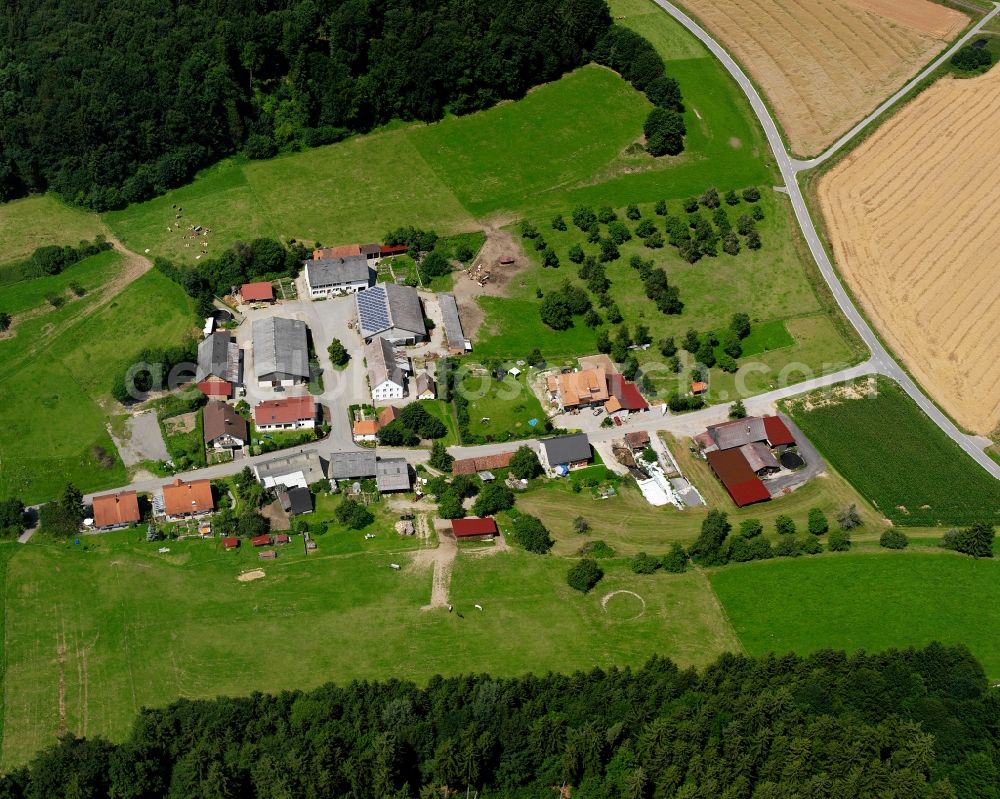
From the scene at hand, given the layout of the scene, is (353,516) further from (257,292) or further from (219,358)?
(257,292)

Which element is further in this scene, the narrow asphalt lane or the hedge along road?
the narrow asphalt lane

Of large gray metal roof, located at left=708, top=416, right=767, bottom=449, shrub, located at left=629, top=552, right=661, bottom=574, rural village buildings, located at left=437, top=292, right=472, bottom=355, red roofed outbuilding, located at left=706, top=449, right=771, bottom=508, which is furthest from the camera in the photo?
rural village buildings, located at left=437, top=292, right=472, bottom=355

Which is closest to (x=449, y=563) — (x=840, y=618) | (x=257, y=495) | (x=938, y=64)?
(x=257, y=495)

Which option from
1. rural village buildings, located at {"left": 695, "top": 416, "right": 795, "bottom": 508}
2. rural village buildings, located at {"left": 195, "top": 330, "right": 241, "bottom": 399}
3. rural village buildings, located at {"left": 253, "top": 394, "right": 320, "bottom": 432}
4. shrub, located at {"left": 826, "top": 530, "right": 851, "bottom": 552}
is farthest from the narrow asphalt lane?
rural village buildings, located at {"left": 195, "top": 330, "right": 241, "bottom": 399}

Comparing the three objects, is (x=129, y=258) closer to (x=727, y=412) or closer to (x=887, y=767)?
(x=727, y=412)

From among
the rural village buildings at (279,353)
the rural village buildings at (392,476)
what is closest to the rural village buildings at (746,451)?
the rural village buildings at (392,476)

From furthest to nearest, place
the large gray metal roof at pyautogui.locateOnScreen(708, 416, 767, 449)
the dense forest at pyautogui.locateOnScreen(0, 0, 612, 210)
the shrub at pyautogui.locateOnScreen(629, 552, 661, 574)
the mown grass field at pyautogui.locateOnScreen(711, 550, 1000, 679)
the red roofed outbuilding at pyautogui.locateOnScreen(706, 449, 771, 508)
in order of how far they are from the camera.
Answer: the dense forest at pyautogui.locateOnScreen(0, 0, 612, 210), the large gray metal roof at pyautogui.locateOnScreen(708, 416, 767, 449), the red roofed outbuilding at pyautogui.locateOnScreen(706, 449, 771, 508), the shrub at pyautogui.locateOnScreen(629, 552, 661, 574), the mown grass field at pyautogui.locateOnScreen(711, 550, 1000, 679)

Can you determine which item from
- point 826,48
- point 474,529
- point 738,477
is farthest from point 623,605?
point 826,48

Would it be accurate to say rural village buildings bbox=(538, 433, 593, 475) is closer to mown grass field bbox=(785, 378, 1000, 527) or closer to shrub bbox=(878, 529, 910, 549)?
mown grass field bbox=(785, 378, 1000, 527)
